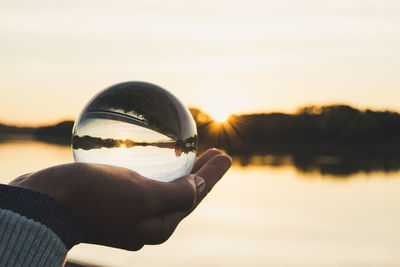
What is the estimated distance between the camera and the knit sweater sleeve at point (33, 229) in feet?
5.98

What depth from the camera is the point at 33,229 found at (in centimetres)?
188

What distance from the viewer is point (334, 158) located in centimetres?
8650

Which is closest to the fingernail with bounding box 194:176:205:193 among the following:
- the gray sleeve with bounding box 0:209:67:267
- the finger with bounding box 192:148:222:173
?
the finger with bounding box 192:148:222:173

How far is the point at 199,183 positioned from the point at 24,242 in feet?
4.05

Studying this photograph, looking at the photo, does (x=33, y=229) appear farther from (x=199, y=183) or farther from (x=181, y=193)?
(x=199, y=183)

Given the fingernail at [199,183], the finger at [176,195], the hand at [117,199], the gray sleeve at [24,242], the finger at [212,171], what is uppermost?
the finger at [212,171]

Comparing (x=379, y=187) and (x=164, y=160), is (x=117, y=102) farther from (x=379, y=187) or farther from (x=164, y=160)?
(x=379, y=187)

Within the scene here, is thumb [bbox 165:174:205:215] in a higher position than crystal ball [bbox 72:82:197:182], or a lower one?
lower

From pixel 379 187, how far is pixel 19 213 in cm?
5361

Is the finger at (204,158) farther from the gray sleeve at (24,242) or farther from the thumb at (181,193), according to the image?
the gray sleeve at (24,242)

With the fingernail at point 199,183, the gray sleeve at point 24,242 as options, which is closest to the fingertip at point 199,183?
the fingernail at point 199,183

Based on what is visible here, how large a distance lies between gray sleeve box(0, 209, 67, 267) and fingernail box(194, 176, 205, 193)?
1089 millimetres

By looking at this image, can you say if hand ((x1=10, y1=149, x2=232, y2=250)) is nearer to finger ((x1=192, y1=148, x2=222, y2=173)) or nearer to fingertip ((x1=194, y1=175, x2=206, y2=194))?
fingertip ((x1=194, y1=175, x2=206, y2=194))

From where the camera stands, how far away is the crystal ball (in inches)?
101
